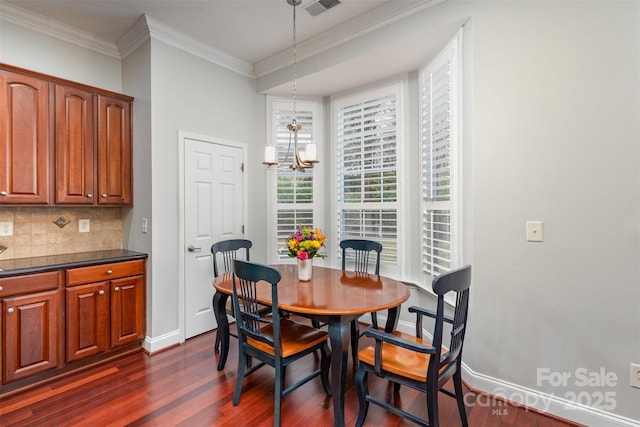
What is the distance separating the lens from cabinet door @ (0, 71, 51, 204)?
2.42 m

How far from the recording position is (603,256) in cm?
187

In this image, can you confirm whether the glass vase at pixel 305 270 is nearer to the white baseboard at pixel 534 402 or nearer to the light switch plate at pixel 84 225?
the white baseboard at pixel 534 402

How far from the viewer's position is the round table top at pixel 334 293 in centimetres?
189

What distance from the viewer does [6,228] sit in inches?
104

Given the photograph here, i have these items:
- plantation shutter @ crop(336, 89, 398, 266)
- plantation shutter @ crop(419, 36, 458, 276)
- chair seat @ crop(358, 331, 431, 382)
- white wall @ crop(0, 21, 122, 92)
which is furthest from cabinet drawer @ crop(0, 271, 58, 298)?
plantation shutter @ crop(419, 36, 458, 276)

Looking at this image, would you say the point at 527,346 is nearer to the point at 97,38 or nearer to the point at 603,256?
the point at 603,256

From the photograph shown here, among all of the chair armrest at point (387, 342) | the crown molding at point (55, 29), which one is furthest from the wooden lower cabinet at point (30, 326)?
the chair armrest at point (387, 342)

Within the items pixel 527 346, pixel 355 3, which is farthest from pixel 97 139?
pixel 527 346

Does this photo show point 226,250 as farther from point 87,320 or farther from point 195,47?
point 195,47

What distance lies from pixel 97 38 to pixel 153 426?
139 inches

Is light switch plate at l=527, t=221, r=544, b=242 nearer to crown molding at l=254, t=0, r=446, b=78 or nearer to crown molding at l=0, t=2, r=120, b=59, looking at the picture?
crown molding at l=254, t=0, r=446, b=78

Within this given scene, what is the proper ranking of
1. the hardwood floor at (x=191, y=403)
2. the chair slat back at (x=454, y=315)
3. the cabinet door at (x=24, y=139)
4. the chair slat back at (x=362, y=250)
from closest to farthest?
the chair slat back at (x=454, y=315) < the hardwood floor at (x=191, y=403) < the cabinet door at (x=24, y=139) < the chair slat back at (x=362, y=250)

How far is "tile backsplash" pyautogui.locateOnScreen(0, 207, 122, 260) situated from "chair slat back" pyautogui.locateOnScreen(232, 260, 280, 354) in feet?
6.36

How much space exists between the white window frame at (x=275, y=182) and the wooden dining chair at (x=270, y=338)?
165cm
